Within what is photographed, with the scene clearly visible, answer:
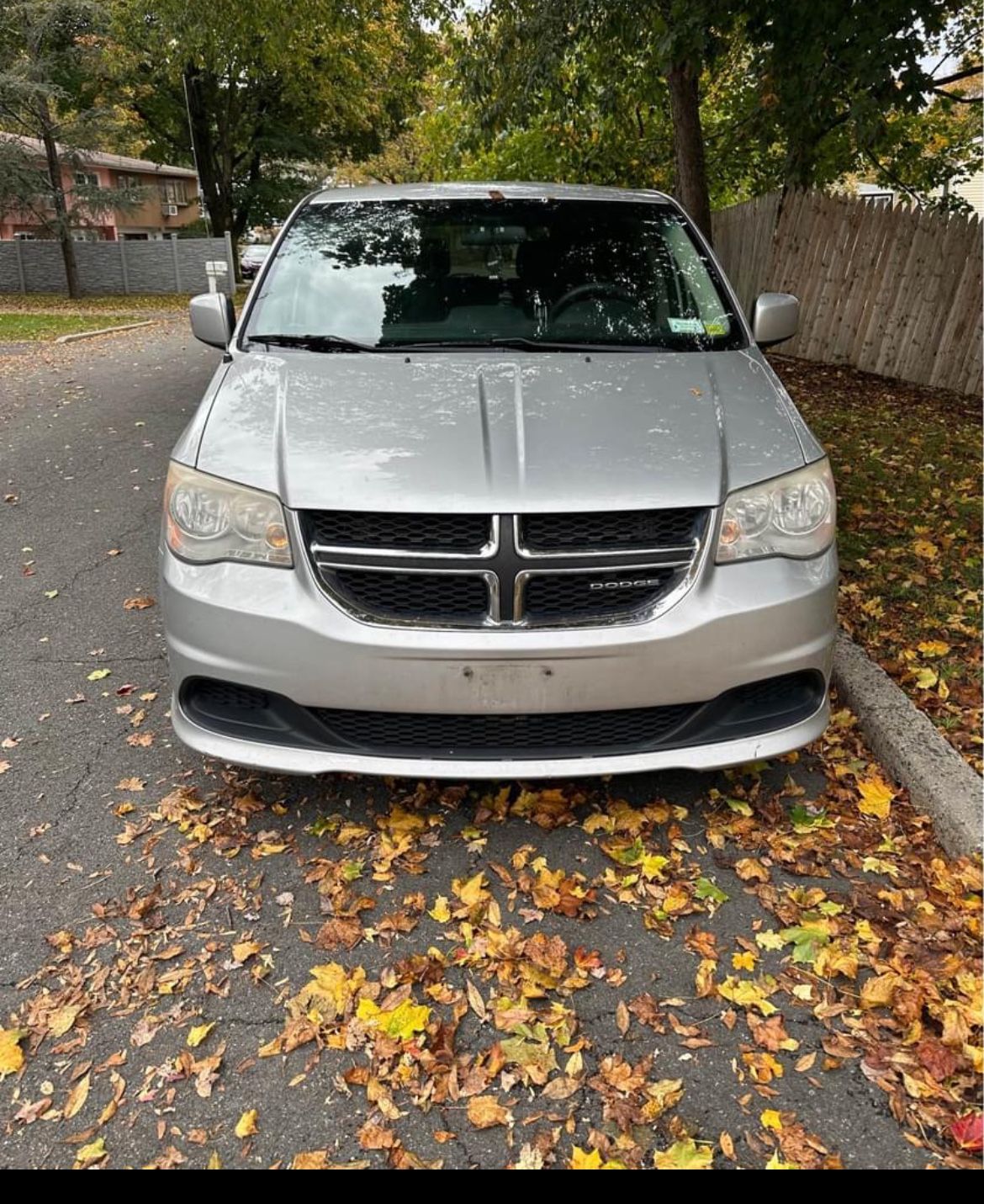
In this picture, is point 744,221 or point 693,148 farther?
point 744,221

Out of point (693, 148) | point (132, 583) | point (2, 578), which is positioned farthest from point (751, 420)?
point (693, 148)

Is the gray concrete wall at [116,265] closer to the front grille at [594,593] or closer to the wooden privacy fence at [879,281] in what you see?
the wooden privacy fence at [879,281]

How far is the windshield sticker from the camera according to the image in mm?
3400

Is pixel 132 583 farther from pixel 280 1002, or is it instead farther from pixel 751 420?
pixel 751 420

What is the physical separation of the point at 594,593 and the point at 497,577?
278mm

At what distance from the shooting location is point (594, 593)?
2.39 meters

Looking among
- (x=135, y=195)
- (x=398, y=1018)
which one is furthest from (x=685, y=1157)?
(x=135, y=195)

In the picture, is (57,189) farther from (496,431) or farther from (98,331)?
(496,431)

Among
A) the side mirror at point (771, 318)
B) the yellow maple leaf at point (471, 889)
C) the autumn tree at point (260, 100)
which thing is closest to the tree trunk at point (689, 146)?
the autumn tree at point (260, 100)

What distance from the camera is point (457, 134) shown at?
12406mm

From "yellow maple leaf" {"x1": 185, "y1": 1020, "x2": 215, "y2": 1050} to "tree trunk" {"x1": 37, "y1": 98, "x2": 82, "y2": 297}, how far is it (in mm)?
27501

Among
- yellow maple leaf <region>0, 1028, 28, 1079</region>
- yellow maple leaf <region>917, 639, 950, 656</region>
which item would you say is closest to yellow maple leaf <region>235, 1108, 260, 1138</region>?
yellow maple leaf <region>0, 1028, 28, 1079</region>

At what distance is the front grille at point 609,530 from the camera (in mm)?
2355

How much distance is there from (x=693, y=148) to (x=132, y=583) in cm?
784
